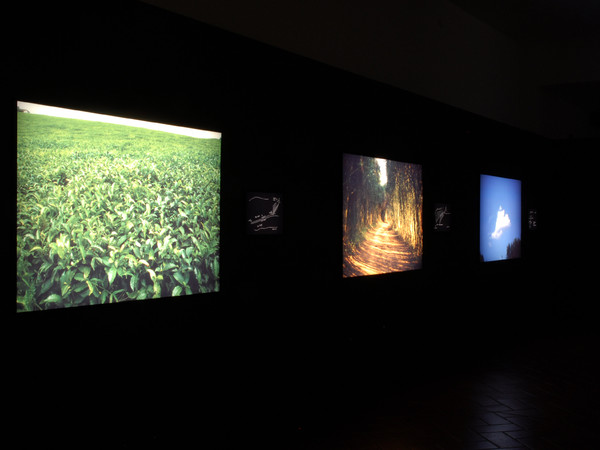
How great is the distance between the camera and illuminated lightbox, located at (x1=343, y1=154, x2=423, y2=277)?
3.62m

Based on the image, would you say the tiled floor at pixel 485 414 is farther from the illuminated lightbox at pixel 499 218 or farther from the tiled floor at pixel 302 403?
the illuminated lightbox at pixel 499 218

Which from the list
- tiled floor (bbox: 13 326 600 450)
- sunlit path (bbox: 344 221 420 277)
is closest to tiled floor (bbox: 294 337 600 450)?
tiled floor (bbox: 13 326 600 450)

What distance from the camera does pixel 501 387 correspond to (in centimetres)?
375

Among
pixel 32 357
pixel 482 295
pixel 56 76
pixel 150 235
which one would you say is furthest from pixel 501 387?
pixel 56 76

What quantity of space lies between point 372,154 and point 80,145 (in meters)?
2.46

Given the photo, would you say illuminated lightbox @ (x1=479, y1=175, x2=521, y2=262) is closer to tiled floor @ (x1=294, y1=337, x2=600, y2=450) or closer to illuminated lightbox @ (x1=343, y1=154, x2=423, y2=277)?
illuminated lightbox @ (x1=343, y1=154, x2=423, y2=277)

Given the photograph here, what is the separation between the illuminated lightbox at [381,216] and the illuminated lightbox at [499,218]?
1349mm

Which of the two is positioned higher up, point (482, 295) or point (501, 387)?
point (482, 295)

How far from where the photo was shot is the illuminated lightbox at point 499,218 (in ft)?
17.4

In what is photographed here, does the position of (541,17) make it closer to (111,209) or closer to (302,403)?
(302,403)

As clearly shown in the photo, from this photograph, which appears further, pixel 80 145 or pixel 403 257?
pixel 403 257

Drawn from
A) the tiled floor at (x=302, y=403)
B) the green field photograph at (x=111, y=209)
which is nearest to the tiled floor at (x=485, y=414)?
the tiled floor at (x=302, y=403)

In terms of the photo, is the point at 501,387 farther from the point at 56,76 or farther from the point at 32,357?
the point at 56,76

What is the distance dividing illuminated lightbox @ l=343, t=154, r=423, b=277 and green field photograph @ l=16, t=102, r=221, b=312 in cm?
131
